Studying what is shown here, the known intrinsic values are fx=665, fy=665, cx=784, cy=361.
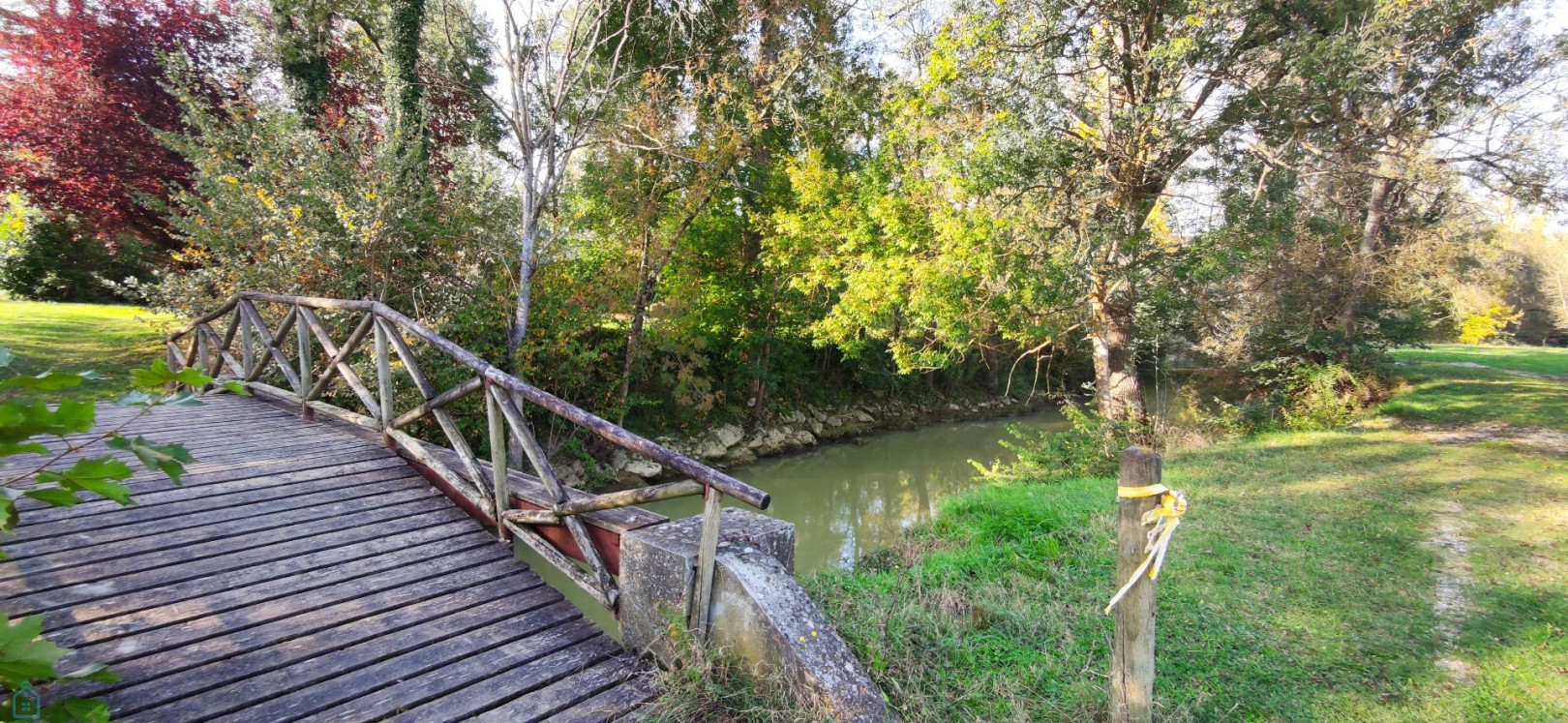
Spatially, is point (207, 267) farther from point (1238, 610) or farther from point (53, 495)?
point (1238, 610)

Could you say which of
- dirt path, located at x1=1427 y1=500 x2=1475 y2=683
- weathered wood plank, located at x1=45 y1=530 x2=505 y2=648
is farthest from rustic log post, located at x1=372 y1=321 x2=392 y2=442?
dirt path, located at x1=1427 y1=500 x2=1475 y2=683

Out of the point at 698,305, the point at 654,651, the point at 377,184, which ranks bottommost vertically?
the point at 654,651

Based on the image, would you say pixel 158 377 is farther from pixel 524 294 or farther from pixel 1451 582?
pixel 524 294

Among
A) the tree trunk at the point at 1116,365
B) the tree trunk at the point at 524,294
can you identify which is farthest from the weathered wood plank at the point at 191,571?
the tree trunk at the point at 1116,365

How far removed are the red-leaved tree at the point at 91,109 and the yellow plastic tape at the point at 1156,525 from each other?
38.7 ft

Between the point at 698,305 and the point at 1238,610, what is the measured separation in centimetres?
887

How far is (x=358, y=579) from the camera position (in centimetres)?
326

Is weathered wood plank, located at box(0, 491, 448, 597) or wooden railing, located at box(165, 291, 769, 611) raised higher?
wooden railing, located at box(165, 291, 769, 611)

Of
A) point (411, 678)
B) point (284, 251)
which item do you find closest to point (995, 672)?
point (411, 678)

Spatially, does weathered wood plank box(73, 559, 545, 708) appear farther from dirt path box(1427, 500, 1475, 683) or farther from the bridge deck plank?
dirt path box(1427, 500, 1475, 683)

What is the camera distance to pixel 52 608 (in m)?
2.73

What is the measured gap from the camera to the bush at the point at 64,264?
11.1m

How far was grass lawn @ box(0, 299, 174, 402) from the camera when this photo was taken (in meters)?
8.27

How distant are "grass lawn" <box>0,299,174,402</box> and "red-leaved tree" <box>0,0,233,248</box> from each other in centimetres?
150
